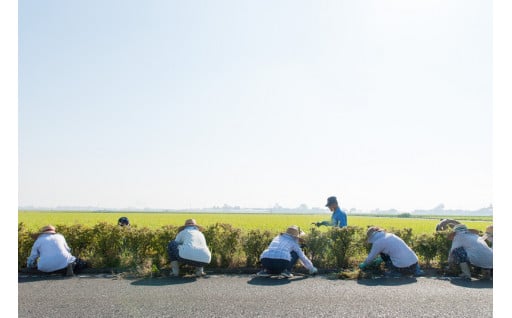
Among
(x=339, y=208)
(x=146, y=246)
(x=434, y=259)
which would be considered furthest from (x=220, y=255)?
(x=434, y=259)

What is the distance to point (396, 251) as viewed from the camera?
307 inches

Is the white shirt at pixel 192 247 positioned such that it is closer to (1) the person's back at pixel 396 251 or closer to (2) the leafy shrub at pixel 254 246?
(2) the leafy shrub at pixel 254 246

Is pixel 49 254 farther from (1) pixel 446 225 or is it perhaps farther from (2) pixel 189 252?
(1) pixel 446 225

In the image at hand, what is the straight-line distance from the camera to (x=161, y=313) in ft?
17.2

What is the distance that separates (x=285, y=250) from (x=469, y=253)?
345 centimetres

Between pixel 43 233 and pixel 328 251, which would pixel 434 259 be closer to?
pixel 328 251

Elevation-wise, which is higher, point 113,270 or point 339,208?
point 339,208

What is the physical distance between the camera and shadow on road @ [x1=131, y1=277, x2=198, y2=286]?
716cm

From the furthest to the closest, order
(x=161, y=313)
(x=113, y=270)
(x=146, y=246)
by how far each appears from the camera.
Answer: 1. (x=146, y=246)
2. (x=113, y=270)
3. (x=161, y=313)

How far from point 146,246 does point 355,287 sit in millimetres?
4507

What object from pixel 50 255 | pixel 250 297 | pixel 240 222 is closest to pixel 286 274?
pixel 250 297

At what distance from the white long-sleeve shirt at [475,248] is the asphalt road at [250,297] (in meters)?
0.38

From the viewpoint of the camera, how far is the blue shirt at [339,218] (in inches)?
376

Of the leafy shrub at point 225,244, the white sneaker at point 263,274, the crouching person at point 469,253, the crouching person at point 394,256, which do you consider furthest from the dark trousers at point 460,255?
the leafy shrub at point 225,244
